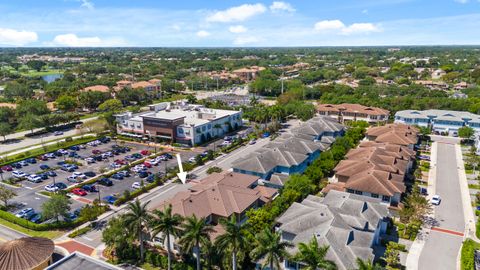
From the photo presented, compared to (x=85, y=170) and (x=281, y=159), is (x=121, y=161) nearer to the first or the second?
(x=85, y=170)

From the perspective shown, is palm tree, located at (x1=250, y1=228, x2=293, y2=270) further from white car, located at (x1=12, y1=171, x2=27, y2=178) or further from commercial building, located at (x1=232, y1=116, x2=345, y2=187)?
white car, located at (x1=12, y1=171, x2=27, y2=178)

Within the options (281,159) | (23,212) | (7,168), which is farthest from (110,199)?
(7,168)

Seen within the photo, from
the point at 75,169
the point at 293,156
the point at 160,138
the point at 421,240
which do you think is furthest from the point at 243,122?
the point at 421,240

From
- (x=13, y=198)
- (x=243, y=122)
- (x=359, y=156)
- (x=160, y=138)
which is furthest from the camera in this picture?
(x=243, y=122)

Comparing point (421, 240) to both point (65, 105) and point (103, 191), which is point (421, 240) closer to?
point (103, 191)

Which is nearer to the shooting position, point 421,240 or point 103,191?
point 421,240

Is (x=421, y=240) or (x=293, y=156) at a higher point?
(x=293, y=156)
